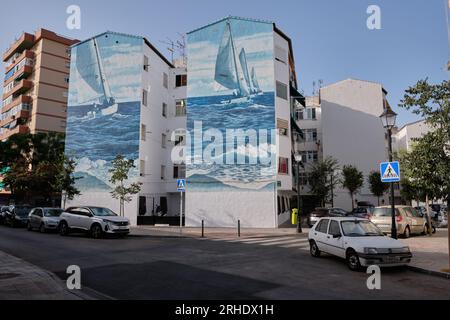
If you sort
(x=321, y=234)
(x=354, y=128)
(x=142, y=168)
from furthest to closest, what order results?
1. (x=354, y=128)
2. (x=142, y=168)
3. (x=321, y=234)

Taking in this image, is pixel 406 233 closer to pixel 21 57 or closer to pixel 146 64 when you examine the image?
pixel 146 64

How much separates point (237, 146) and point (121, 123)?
11.9 metres

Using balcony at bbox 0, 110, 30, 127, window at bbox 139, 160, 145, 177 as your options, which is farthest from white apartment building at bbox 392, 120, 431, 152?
balcony at bbox 0, 110, 30, 127

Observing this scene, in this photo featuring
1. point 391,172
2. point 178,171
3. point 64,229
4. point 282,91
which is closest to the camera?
point 391,172

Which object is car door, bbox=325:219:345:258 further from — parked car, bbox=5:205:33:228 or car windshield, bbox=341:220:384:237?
parked car, bbox=5:205:33:228

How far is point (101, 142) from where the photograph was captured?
110 ft

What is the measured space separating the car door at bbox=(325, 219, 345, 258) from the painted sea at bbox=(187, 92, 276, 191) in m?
16.2

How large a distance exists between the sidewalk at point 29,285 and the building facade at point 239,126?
19092mm

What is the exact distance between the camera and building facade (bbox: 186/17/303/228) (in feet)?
92.3

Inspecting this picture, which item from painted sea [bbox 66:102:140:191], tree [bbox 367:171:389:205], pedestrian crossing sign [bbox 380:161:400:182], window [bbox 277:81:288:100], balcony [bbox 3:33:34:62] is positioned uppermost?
balcony [bbox 3:33:34:62]

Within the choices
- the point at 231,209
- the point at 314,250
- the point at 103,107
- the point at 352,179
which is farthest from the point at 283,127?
the point at 352,179

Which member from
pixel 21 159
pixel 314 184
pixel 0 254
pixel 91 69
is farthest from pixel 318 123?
pixel 0 254

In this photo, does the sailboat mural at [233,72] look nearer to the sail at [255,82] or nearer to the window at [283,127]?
the sail at [255,82]

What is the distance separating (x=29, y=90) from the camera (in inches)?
2087
